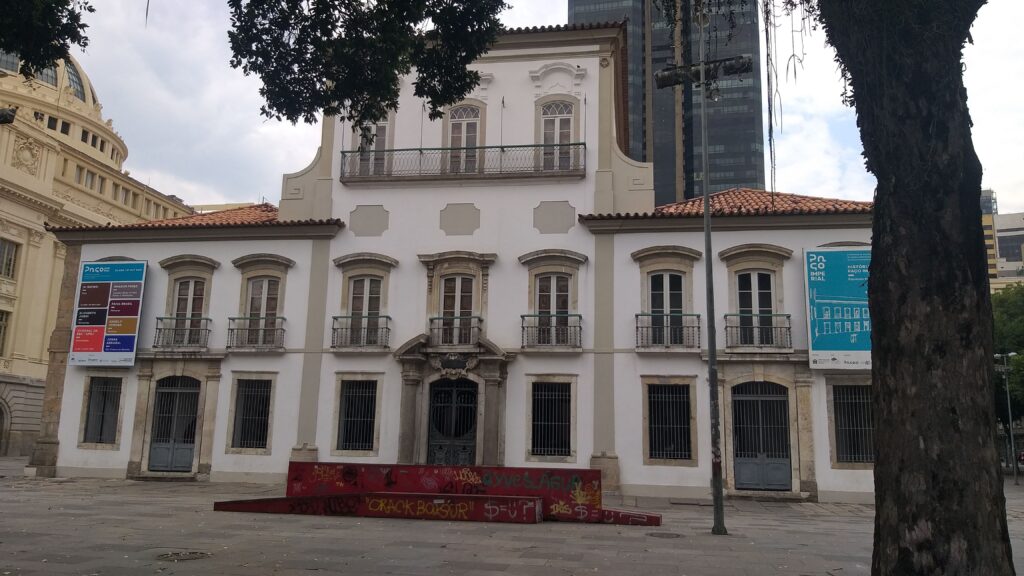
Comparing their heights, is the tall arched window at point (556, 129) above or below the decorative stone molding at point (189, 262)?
above

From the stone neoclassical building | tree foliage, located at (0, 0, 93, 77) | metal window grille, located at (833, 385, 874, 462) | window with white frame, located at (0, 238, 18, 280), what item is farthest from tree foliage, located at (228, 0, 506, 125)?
window with white frame, located at (0, 238, 18, 280)

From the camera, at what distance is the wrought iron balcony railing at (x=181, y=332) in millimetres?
21875

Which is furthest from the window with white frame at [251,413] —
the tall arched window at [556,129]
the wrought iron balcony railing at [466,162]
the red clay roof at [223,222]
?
the tall arched window at [556,129]

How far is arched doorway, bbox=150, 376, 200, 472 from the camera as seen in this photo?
21.4 meters

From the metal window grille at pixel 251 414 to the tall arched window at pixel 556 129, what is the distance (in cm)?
1033

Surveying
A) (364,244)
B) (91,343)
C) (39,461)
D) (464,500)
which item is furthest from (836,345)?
(39,461)

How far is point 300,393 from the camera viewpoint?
69.2 feet

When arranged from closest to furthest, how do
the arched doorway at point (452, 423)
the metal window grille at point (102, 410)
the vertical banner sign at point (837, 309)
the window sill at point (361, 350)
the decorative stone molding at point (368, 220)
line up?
the vertical banner sign at point (837, 309), the arched doorway at point (452, 423), the window sill at point (361, 350), the decorative stone molding at point (368, 220), the metal window grille at point (102, 410)

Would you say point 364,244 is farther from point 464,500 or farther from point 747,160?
point 747,160

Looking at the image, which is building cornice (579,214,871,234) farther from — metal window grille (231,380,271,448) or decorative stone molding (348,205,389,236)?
metal window grille (231,380,271,448)

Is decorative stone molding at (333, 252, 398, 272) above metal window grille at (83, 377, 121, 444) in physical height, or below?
above

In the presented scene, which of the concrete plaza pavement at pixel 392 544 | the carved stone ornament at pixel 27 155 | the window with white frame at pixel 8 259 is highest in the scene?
the carved stone ornament at pixel 27 155

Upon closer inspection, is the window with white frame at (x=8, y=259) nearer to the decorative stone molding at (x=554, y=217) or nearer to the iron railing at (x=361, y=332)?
the iron railing at (x=361, y=332)

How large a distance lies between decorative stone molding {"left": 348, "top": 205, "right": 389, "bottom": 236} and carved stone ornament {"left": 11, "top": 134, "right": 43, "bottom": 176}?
101ft
